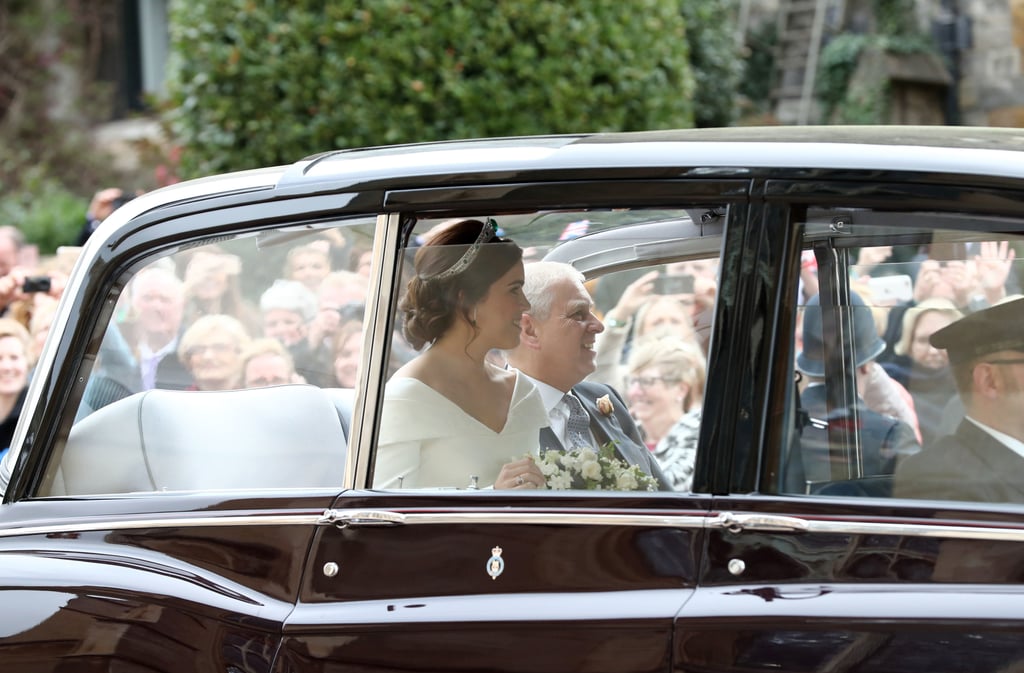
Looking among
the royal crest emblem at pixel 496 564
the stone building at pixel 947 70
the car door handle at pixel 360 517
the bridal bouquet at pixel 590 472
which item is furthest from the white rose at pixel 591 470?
the stone building at pixel 947 70

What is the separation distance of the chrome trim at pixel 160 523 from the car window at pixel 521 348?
0.19 meters

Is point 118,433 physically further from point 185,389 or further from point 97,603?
point 97,603

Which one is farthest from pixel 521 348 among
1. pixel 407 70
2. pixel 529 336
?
pixel 407 70

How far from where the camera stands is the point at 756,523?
79.1 inches

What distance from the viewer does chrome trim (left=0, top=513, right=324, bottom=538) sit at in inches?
91.6

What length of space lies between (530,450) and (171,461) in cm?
79

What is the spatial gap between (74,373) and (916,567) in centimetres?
172

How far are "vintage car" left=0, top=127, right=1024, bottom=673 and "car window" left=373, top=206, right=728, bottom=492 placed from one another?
0.05ft

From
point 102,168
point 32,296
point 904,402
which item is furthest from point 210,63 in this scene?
point 102,168

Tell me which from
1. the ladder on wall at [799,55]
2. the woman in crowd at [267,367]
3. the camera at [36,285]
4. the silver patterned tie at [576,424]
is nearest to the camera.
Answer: the silver patterned tie at [576,424]

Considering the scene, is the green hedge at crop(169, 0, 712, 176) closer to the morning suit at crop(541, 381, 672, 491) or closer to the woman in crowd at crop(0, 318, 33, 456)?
the woman in crowd at crop(0, 318, 33, 456)

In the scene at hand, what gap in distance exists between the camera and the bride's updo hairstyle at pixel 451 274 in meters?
2.38

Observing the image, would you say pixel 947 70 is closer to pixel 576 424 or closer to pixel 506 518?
pixel 576 424

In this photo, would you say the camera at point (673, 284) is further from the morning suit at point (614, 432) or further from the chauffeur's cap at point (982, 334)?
the chauffeur's cap at point (982, 334)
